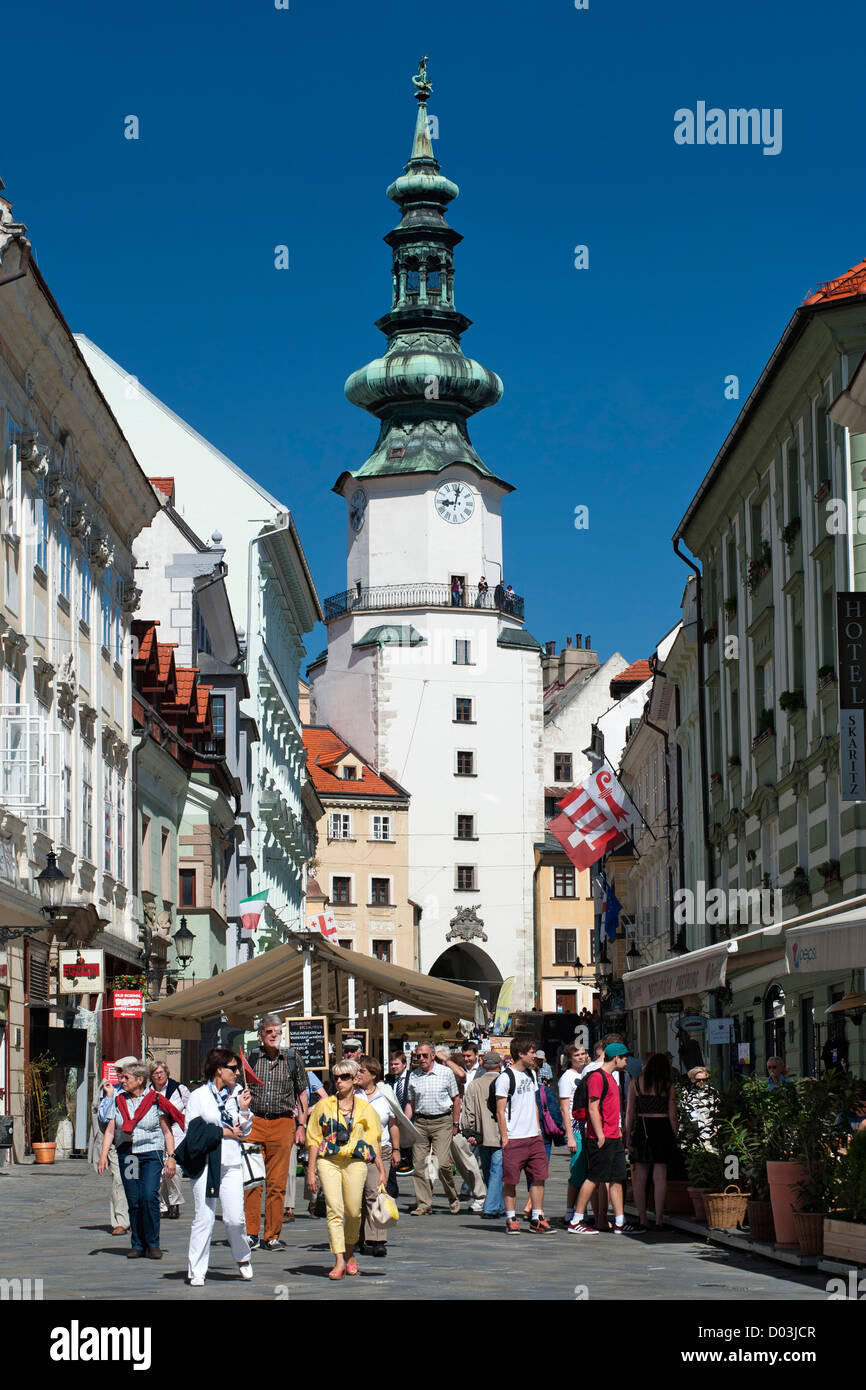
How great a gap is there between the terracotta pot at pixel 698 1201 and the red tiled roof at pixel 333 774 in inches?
3000

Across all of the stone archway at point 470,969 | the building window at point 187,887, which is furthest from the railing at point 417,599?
the building window at point 187,887

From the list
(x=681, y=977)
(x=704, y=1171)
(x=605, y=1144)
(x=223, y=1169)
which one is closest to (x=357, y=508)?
(x=681, y=977)

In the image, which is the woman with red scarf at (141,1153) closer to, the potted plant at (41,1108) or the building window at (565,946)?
the potted plant at (41,1108)

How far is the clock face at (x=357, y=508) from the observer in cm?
10294

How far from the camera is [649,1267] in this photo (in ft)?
49.2

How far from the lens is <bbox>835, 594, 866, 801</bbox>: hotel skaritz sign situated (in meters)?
24.9

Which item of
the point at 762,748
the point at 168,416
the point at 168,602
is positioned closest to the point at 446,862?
the point at 168,416

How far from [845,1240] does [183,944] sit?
30.7m

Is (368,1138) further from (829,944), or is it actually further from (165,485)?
(165,485)

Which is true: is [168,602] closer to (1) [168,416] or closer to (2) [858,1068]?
(1) [168,416]

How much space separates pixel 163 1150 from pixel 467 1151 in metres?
7.16

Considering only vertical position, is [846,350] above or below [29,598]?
above

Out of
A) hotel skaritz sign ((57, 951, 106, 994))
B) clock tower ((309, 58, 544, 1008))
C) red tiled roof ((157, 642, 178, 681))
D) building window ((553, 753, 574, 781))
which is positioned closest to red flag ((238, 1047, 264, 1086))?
hotel skaritz sign ((57, 951, 106, 994))

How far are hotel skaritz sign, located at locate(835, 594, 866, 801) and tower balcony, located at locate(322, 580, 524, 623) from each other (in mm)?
75014
